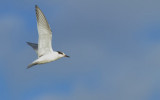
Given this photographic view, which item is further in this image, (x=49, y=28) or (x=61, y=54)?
(x=61, y=54)

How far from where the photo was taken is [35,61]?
103ft

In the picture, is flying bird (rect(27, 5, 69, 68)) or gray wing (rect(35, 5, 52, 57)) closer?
gray wing (rect(35, 5, 52, 57))

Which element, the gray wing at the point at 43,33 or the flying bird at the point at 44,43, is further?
the flying bird at the point at 44,43

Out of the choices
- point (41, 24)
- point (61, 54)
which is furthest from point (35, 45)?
point (41, 24)

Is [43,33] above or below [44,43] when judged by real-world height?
above

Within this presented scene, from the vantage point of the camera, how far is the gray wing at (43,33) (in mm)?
29130

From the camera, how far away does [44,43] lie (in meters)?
31.5

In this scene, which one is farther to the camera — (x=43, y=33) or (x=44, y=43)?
(x=44, y=43)

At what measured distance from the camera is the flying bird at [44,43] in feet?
96.3

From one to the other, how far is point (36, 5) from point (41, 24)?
6.17 ft

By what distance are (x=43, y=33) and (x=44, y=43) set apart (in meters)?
1.11

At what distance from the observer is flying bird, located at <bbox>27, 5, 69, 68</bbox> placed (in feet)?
96.3

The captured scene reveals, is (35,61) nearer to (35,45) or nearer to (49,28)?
(49,28)

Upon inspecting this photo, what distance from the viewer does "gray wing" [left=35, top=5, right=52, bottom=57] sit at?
29.1m
